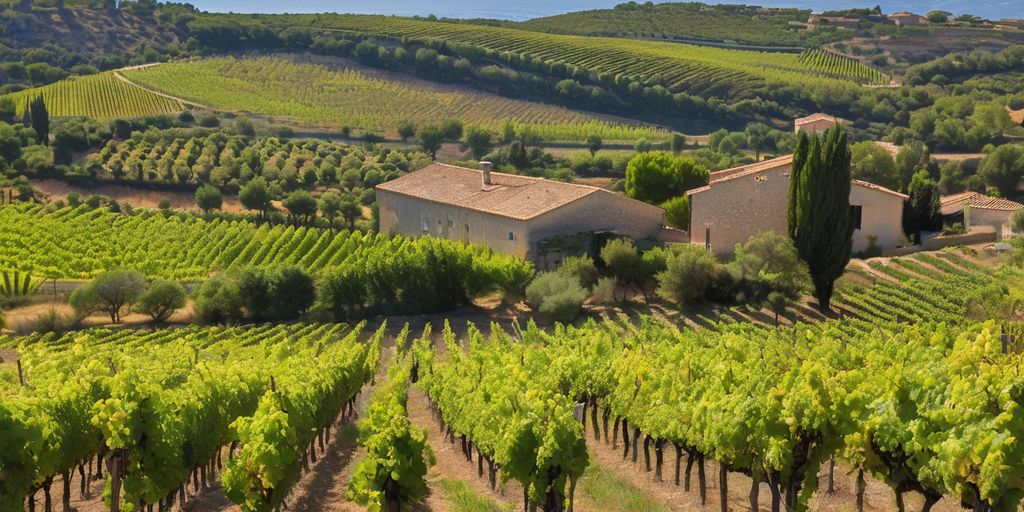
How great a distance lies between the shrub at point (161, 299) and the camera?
4119 centimetres

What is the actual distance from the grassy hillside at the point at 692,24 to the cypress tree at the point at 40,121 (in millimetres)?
67415

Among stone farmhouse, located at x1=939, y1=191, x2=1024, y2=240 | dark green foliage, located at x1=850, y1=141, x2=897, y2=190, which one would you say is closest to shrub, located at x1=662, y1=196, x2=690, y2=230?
dark green foliage, located at x1=850, y1=141, x2=897, y2=190

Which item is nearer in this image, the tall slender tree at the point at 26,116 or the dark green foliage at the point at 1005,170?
the dark green foliage at the point at 1005,170

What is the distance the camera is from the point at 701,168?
2061 inches

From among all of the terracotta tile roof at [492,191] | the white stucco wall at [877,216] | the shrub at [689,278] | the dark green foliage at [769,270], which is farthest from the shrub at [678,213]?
the shrub at [689,278]

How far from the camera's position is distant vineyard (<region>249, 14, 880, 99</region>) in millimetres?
99750

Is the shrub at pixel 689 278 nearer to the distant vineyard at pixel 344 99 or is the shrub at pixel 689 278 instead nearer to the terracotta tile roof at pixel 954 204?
the terracotta tile roof at pixel 954 204

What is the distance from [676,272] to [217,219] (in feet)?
77.3

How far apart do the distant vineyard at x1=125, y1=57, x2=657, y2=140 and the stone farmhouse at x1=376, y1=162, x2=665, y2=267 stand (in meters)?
33.6

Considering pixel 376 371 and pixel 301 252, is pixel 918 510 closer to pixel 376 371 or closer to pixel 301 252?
pixel 376 371

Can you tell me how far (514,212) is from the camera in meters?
44.2

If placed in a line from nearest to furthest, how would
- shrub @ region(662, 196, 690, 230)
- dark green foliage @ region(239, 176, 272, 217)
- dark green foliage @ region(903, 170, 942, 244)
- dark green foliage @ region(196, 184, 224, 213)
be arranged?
dark green foliage @ region(903, 170, 942, 244)
shrub @ region(662, 196, 690, 230)
dark green foliage @ region(239, 176, 272, 217)
dark green foliage @ region(196, 184, 224, 213)

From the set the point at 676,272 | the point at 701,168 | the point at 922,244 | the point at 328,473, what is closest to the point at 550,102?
the point at 701,168

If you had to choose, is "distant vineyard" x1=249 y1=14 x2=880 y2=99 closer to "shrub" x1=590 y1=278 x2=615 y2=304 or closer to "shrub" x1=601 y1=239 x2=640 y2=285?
"shrub" x1=601 y1=239 x2=640 y2=285
